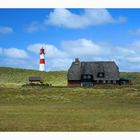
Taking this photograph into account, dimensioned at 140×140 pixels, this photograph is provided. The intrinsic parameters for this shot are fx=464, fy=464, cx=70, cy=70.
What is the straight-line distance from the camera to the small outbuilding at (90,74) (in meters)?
76.6

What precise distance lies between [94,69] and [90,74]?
1.81 meters

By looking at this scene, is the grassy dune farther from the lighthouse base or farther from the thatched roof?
the thatched roof

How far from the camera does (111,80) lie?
77562 mm

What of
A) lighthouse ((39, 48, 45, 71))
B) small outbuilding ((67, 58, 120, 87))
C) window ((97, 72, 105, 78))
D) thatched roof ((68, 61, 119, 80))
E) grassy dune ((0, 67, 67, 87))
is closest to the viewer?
small outbuilding ((67, 58, 120, 87))

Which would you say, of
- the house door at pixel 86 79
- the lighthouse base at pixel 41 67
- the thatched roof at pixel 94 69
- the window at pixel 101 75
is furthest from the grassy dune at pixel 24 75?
the window at pixel 101 75

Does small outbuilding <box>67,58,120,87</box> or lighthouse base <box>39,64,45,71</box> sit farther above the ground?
lighthouse base <box>39,64,45,71</box>

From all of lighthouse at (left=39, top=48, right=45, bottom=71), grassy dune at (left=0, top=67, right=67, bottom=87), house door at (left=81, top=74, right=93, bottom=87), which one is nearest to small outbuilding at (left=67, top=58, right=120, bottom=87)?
house door at (left=81, top=74, right=93, bottom=87)

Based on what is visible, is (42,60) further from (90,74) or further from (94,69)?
(90,74)

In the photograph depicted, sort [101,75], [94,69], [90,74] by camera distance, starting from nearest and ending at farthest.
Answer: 1. [90,74]
2. [101,75]
3. [94,69]

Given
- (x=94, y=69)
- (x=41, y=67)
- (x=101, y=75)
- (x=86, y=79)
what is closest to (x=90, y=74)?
(x=86, y=79)

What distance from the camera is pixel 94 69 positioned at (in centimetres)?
7806

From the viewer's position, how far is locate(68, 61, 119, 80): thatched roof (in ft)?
252
